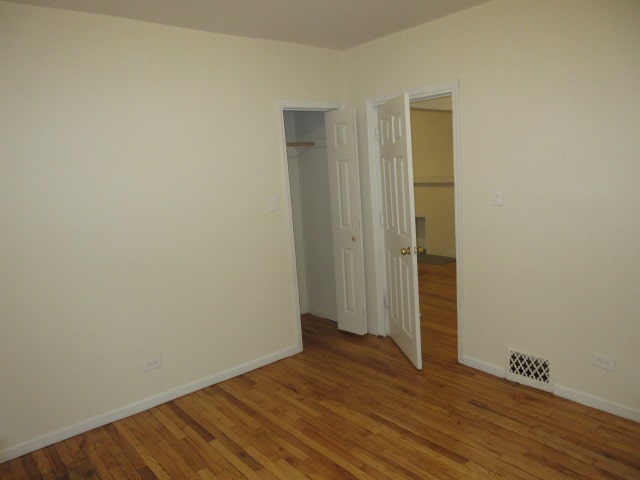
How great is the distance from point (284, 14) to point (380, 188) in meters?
1.62

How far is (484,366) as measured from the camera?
333 centimetres

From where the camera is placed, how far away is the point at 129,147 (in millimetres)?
2941

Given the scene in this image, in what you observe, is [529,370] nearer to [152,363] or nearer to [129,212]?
[152,363]

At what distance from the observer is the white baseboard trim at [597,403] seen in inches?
103

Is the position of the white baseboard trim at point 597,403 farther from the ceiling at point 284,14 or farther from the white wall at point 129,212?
the ceiling at point 284,14

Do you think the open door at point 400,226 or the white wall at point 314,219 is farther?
the white wall at point 314,219

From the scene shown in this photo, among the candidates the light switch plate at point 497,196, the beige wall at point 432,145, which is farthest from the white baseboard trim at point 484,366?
the beige wall at point 432,145

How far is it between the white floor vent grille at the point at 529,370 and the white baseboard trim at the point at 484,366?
6 centimetres

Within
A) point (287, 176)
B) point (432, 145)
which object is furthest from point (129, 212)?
point (432, 145)

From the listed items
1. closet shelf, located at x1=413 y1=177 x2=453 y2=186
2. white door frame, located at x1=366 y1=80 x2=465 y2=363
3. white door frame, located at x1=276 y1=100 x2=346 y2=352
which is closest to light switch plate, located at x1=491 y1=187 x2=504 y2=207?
white door frame, located at x1=366 y1=80 x2=465 y2=363

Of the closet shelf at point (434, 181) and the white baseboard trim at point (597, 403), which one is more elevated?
the closet shelf at point (434, 181)

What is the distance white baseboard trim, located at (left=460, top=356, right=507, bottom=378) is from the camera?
127 inches

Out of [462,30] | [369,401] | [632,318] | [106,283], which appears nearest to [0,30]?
[106,283]

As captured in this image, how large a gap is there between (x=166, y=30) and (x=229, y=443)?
8.79 ft
